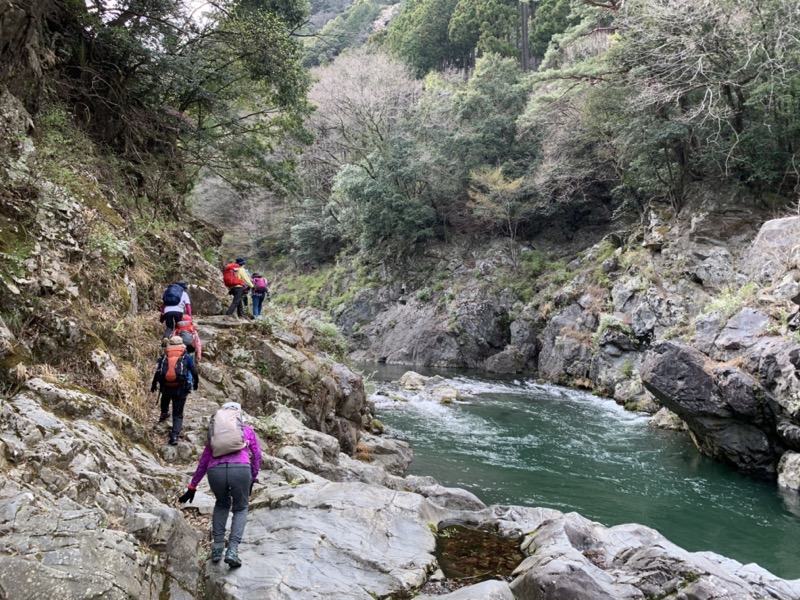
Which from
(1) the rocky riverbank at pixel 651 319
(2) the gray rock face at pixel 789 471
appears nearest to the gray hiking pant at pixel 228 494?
(1) the rocky riverbank at pixel 651 319

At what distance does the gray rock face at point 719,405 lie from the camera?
470 inches

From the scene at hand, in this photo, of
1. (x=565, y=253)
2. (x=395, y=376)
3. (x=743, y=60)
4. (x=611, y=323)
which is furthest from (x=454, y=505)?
(x=565, y=253)

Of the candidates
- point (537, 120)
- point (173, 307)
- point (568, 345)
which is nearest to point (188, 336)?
point (173, 307)

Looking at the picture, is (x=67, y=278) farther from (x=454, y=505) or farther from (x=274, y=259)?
(x=274, y=259)

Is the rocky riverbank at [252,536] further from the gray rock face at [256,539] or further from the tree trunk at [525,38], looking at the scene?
the tree trunk at [525,38]

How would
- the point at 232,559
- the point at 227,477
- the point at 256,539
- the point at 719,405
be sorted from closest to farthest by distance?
the point at 232,559, the point at 227,477, the point at 256,539, the point at 719,405

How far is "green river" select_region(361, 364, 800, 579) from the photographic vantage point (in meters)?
9.38

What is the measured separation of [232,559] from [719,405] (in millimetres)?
11720

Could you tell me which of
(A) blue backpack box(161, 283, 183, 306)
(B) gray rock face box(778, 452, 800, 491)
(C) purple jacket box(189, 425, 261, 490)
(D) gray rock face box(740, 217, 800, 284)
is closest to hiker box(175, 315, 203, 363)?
(A) blue backpack box(161, 283, 183, 306)

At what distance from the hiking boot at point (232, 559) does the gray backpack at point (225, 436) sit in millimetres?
836

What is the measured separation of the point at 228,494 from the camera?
4.87 meters

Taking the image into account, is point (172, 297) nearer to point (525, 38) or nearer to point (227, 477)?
point (227, 477)

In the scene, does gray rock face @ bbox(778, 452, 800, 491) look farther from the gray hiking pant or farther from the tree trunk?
the tree trunk

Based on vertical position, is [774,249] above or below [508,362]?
above
